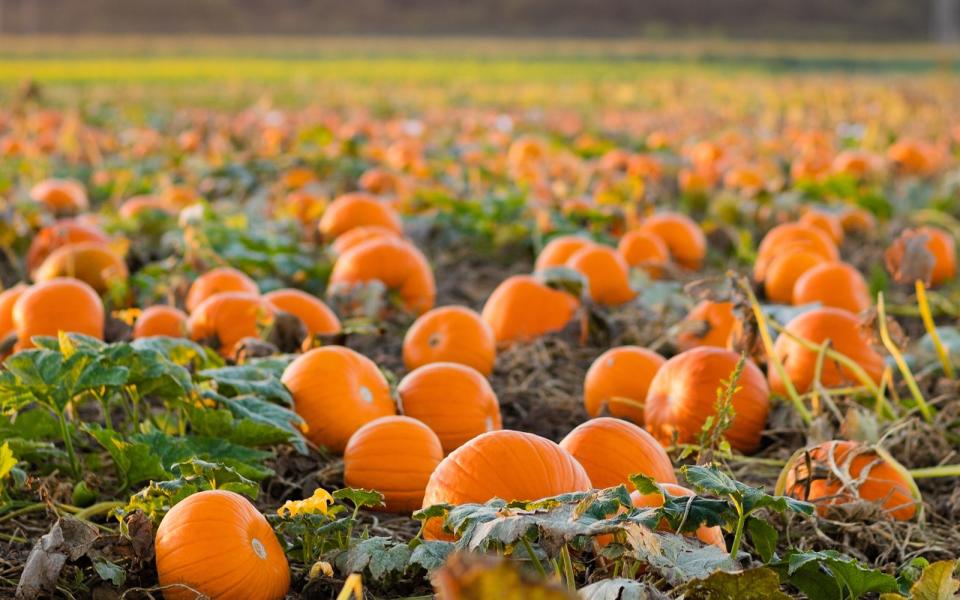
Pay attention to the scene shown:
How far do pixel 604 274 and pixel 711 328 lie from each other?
98 centimetres

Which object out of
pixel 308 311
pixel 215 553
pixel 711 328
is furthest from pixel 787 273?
pixel 215 553

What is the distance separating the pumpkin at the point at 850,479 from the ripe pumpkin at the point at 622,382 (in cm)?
73

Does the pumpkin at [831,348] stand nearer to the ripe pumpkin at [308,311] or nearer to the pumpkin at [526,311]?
the pumpkin at [526,311]

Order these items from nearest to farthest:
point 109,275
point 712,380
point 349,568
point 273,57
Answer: point 349,568 → point 712,380 → point 109,275 → point 273,57

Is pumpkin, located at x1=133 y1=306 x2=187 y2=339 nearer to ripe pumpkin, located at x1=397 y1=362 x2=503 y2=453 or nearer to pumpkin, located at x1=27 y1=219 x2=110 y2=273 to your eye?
ripe pumpkin, located at x1=397 y1=362 x2=503 y2=453

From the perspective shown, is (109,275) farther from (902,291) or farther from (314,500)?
(902,291)

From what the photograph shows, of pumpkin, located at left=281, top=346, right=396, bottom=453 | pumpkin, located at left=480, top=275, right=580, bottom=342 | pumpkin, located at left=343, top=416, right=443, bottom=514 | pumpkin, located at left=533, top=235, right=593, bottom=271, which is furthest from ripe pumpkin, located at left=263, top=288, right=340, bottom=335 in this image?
pumpkin, located at left=533, top=235, right=593, bottom=271

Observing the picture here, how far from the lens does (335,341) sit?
12.6 ft

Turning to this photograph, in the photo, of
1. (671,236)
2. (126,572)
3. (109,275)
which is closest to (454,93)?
(671,236)

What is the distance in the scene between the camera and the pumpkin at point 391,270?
4.85 meters

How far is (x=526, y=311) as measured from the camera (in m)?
4.56

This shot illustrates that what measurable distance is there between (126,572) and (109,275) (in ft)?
8.17

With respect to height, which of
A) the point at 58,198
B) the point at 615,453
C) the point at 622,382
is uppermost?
the point at 58,198

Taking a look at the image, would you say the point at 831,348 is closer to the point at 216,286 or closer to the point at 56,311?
the point at 216,286
